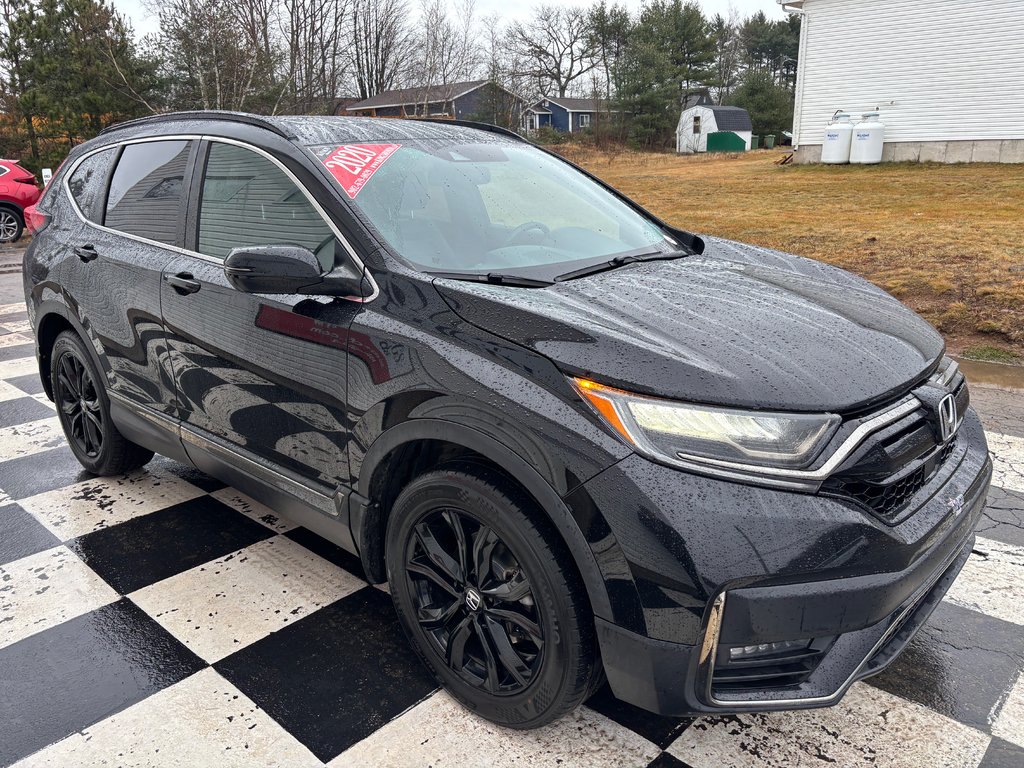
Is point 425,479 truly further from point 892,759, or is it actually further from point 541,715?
point 892,759

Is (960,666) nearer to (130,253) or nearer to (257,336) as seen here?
(257,336)

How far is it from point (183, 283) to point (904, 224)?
992 centimetres

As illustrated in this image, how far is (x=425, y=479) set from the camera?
2.15 metres

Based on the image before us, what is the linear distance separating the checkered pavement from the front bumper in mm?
399

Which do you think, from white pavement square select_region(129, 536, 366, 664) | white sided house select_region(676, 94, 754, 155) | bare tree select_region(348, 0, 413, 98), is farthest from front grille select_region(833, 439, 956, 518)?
white sided house select_region(676, 94, 754, 155)

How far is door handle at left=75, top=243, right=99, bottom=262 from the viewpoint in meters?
3.51

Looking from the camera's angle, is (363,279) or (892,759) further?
(363,279)

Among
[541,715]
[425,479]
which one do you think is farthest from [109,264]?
[541,715]

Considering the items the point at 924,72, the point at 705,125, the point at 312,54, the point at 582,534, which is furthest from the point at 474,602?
the point at 705,125

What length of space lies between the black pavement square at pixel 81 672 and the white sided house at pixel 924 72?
70.1 feet

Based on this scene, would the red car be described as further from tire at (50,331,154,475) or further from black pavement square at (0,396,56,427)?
tire at (50,331,154,475)

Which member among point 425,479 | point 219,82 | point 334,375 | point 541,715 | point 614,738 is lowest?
point 614,738

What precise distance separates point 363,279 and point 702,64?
58.2m

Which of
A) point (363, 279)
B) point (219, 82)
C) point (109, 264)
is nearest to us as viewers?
point (363, 279)
